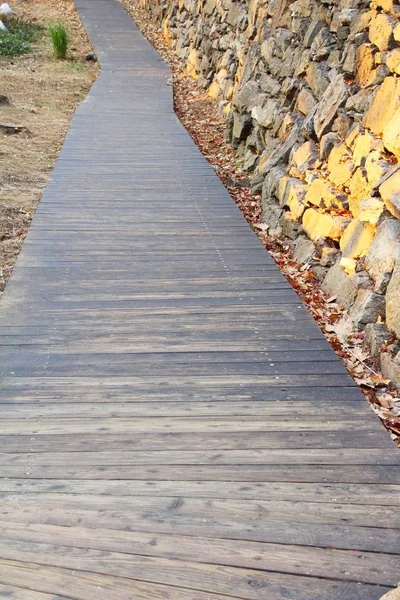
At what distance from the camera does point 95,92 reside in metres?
11.2

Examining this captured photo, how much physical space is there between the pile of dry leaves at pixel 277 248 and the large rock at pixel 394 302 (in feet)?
0.87

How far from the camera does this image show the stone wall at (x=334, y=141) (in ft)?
14.6

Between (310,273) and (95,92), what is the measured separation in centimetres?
711

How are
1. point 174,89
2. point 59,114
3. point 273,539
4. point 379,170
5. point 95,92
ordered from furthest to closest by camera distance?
1. point 174,89
2. point 95,92
3. point 59,114
4. point 379,170
5. point 273,539

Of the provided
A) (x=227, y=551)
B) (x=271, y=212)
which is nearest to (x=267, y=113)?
(x=271, y=212)

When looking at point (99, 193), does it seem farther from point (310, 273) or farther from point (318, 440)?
point (318, 440)

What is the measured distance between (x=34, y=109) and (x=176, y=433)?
28.0ft

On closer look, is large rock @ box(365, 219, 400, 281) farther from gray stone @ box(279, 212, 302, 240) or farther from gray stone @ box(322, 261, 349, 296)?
gray stone @ box(279, 212, 302, 240)

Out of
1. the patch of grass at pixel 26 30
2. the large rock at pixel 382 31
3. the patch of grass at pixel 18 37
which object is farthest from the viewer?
the patch of grass at pixel 26 30

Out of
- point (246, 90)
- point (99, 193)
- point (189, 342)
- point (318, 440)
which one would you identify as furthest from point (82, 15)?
point (318, 440)

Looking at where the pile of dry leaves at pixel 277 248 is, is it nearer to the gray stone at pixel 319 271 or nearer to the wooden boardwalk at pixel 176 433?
the gray stone at pixel 319 271

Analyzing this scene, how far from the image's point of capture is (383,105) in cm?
495

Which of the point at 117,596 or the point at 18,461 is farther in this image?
the point at 18,461

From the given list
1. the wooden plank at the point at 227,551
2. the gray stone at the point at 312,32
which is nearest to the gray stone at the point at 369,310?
the wooden plank at the point at 227,551
